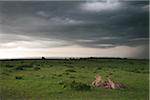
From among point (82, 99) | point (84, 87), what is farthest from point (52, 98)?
point (84, 87)

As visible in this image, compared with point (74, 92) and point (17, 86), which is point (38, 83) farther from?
point (74, 92)

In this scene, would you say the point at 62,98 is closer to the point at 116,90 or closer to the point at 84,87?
the point at 84,87

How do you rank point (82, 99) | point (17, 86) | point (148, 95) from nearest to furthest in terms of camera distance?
point (82, 99)
point (148, 95)
point (17, 86)

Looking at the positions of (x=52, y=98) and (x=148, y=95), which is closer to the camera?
(x=52, y=98)

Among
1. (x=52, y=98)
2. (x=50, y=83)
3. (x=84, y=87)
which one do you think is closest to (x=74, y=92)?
(x=84, y=87)

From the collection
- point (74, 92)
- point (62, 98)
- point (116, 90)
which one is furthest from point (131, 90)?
point (62, 98)

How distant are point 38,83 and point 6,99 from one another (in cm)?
524

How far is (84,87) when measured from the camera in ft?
61.7

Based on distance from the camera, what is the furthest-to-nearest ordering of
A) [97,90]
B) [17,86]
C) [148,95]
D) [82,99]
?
[17,86], [97,90], [148,95], [82,99]

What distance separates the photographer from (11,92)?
18.2m

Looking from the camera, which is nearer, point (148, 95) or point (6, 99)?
point (6, 99)

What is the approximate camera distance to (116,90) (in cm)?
1883

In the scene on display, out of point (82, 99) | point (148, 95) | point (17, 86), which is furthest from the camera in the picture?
point (17, 86)

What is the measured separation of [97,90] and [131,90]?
2.35 m
